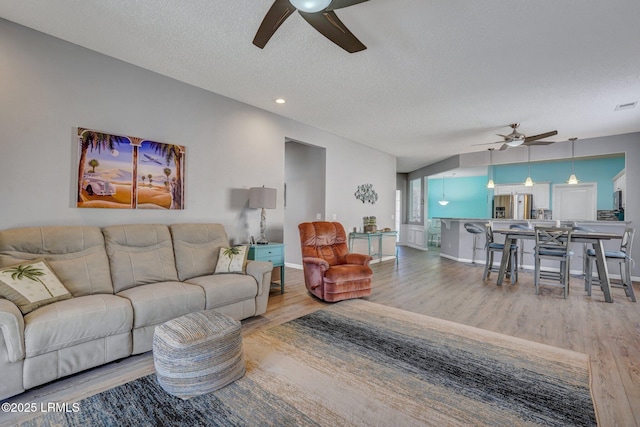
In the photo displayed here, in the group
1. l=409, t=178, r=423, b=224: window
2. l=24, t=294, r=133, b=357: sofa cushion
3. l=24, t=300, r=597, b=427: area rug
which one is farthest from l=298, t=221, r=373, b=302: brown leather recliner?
l=409, t=178, r=423, b=224: window

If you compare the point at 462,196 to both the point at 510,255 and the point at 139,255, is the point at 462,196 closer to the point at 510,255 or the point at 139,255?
the point at 510,255

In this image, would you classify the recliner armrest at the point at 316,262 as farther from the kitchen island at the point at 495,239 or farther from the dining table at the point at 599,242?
the kitchen island at the point at 495,239

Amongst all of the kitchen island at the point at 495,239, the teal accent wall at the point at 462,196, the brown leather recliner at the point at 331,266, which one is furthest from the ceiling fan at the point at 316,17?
the teal accent wall at the point at 462,196

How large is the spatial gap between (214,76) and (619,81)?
4.68 metres

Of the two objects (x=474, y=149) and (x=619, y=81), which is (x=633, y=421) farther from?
(x=474, y=149)

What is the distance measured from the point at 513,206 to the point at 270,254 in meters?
7.47

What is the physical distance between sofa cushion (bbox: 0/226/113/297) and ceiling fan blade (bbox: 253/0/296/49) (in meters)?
2.33

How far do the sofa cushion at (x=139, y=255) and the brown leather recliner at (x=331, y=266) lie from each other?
5.69ft

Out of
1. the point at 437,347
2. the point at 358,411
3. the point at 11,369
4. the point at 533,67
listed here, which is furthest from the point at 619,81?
the point at 11,369

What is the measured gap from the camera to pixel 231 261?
339 centimetres

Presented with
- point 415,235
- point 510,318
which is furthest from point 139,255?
point 415,235

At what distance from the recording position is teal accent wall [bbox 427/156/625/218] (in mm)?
7109

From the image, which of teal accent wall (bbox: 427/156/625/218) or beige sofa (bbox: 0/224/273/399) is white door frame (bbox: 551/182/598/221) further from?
beige sofa (bbox: 0/224/273/399)

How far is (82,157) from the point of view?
2957 millimetres
